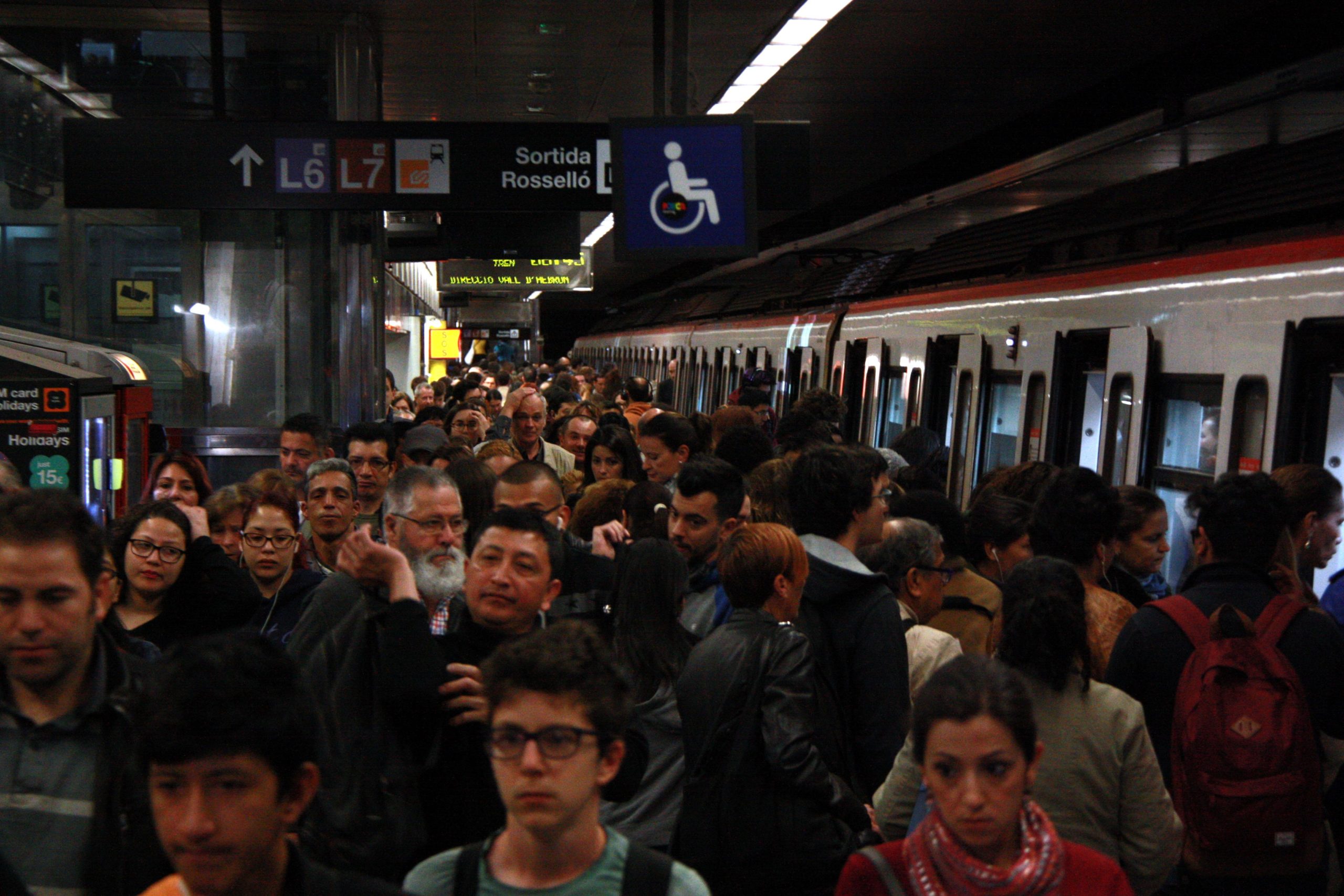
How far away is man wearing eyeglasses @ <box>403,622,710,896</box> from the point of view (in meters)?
2.07

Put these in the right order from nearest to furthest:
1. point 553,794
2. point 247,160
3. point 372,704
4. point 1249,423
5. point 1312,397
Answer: point 553,794, point 372,704, point 1312,397, point 1249,423, point 247,160

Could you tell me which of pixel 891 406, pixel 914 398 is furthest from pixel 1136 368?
pixel 891 406

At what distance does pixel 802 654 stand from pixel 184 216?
28.2ft

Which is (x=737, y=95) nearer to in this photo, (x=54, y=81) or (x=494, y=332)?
(x=54, y=81)

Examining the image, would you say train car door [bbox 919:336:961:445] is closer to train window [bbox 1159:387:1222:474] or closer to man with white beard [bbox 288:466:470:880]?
train window [bbox 1159:387:1222:474]

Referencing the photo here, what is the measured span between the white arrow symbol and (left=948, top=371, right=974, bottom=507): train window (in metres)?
4.97

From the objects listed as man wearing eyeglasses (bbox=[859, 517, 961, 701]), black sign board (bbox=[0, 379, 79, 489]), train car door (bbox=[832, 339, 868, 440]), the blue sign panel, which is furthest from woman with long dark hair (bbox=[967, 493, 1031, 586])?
train car door (bbox=[832, 339, 868, 440])

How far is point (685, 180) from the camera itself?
7.34 meters

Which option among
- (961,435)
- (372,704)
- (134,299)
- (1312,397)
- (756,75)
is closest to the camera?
(372,704)

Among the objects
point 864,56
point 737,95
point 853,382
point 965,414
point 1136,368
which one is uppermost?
point 864,56

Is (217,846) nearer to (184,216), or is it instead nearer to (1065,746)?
(1065,746)

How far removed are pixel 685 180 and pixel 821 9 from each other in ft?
10.9

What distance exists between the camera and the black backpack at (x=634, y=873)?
2074 millimetres

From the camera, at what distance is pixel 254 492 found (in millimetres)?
5371
